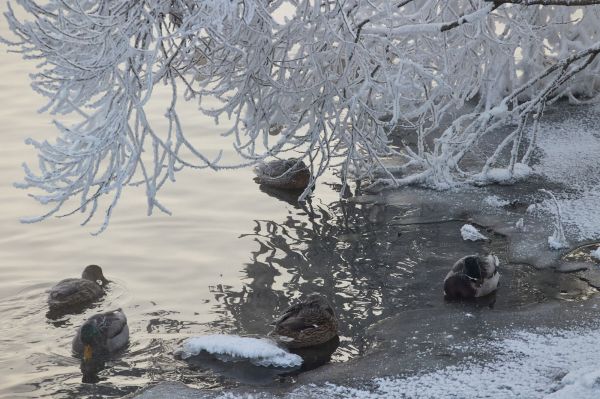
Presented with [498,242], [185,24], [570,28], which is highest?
[570,28]

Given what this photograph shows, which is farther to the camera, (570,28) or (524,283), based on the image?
(570,28)

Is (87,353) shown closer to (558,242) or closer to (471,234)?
(471,234)

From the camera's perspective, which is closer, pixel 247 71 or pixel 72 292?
pixel 247 71

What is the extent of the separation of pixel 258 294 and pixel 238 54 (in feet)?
6.82

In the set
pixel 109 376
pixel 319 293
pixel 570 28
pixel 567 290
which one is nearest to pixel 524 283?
pixel 567 290

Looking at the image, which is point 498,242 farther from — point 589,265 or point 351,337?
point 351,337

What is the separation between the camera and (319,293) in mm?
9203

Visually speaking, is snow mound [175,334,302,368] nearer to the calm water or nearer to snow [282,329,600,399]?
the calm water

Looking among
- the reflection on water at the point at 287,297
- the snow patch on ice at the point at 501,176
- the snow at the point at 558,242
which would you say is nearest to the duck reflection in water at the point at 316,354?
the reflection on water at the point at 287,297

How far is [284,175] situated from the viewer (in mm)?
12102

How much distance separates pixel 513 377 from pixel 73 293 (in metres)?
3.71

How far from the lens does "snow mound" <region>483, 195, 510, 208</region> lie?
11.2m

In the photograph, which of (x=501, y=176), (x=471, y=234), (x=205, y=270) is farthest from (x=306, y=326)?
(x=501, y=176)

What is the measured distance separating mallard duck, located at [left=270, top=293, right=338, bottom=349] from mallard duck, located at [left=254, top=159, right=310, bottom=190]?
12.8 ft
